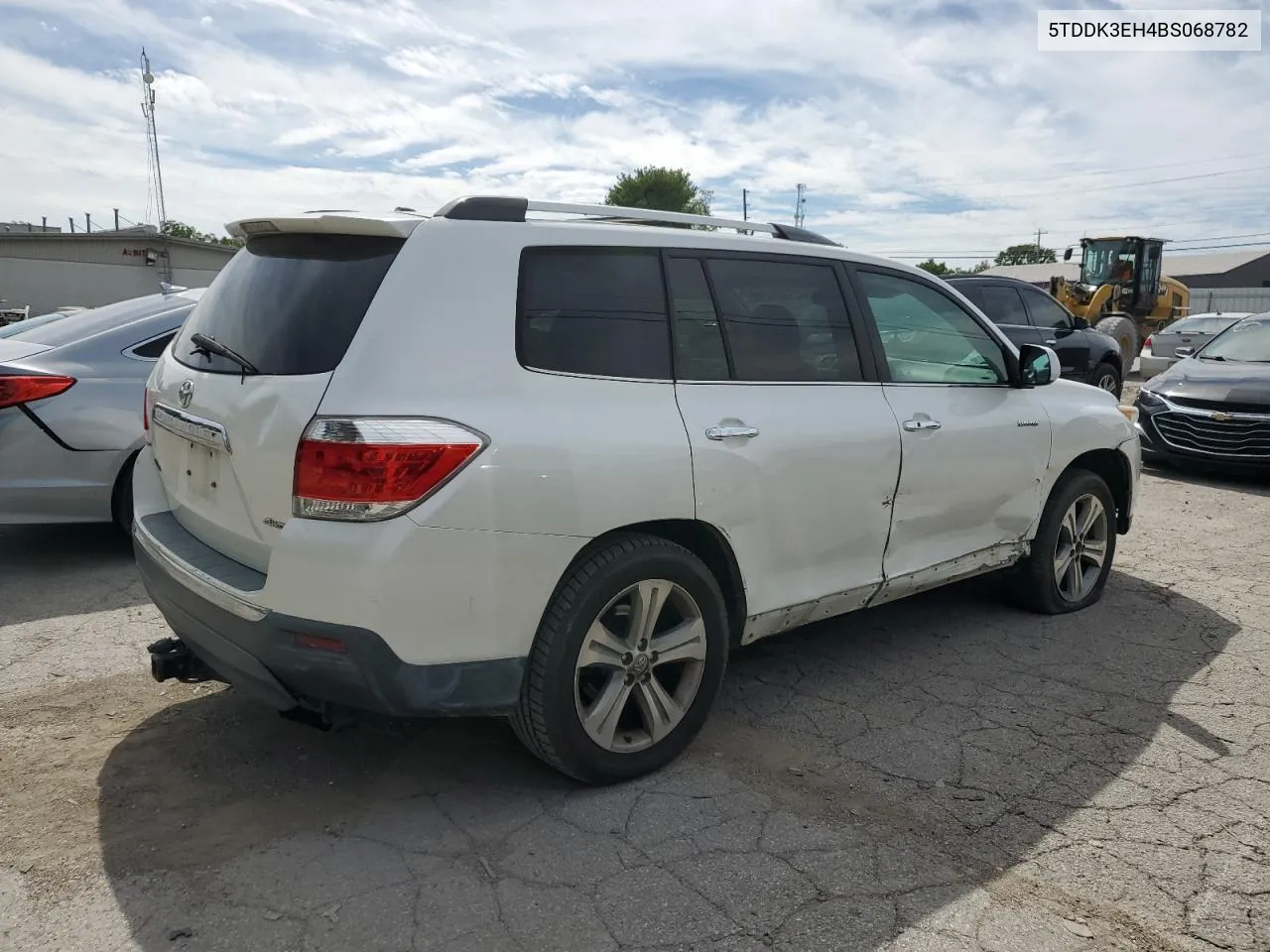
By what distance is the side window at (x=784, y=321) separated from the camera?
139 inches

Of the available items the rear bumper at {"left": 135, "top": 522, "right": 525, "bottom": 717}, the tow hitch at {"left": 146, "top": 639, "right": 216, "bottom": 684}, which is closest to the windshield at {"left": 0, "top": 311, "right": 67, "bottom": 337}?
the tow hitch at {"left": 146, "top": 639, "right": 216, "bottom": 684}

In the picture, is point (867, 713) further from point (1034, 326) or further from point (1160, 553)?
point (1034, 326)

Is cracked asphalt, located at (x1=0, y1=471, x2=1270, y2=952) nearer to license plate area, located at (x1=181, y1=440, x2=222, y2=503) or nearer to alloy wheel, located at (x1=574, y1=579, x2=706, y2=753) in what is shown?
alloy wheel, located at (x1=574, y1=579, x2=706, y2=753)

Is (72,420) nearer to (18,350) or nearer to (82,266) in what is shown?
(18,350)

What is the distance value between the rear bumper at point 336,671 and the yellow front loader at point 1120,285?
2109 centimetres

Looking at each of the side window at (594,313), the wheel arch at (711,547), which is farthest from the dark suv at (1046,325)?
the side window at (594,313)

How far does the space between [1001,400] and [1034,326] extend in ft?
24.4

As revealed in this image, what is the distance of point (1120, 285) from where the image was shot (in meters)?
23.6

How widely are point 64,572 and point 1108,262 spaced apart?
1000 inches

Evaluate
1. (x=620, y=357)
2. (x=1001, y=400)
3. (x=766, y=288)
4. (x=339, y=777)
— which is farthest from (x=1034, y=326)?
(x=339, y=777)

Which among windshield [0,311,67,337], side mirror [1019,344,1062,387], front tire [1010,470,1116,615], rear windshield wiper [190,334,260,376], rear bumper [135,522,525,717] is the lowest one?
front tire [1010,470,1116,615]

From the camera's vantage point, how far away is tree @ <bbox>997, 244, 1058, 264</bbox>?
338 feet

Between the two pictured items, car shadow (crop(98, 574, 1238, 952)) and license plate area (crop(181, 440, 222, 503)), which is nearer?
car shadow (crop(98, 574, 1238, 952))

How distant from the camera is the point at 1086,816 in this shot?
10.1 ft
